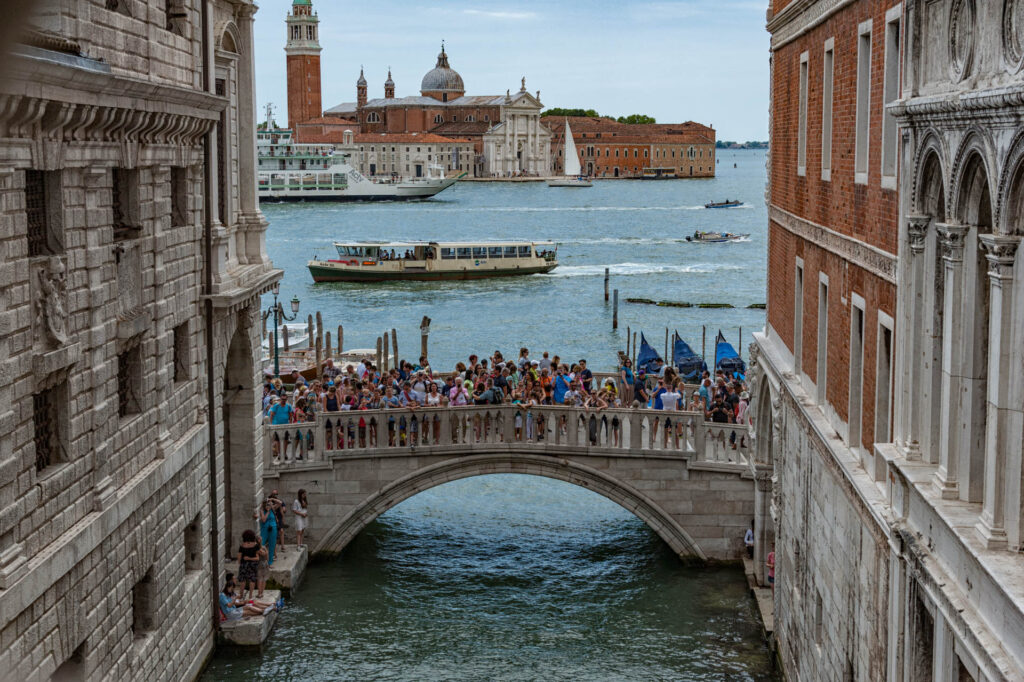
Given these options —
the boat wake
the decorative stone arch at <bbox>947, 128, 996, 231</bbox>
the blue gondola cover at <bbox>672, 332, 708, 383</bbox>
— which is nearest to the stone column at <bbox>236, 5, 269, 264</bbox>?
the decorative stone arch at <bbox>947, 128, 996, 231</bbox>

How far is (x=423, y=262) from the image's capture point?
71.2 metres

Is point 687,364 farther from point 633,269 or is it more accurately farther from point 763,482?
point 633,269

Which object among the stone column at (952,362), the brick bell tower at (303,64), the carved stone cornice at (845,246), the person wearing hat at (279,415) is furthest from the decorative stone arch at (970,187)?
the brick bell tower at (303,64)

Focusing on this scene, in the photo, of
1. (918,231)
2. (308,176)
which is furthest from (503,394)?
(308,176)

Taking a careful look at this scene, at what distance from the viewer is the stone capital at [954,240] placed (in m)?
8.09

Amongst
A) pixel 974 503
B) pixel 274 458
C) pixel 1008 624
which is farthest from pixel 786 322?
pixel 1008 624

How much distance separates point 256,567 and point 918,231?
11.4m

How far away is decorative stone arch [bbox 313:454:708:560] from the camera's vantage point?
20953 mm

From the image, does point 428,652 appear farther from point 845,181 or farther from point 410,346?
point 410,346

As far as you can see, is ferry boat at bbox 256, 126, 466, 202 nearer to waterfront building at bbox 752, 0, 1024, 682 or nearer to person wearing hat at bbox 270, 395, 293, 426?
person wearing hat at bbox 270, 395, 293, 426

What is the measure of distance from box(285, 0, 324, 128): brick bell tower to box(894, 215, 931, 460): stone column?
17085 cm

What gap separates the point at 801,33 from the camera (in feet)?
53.1

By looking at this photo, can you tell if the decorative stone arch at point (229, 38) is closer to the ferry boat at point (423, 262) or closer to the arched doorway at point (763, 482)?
the arched doorway at point (763, 482)

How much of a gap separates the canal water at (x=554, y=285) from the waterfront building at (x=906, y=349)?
31.3 metres
